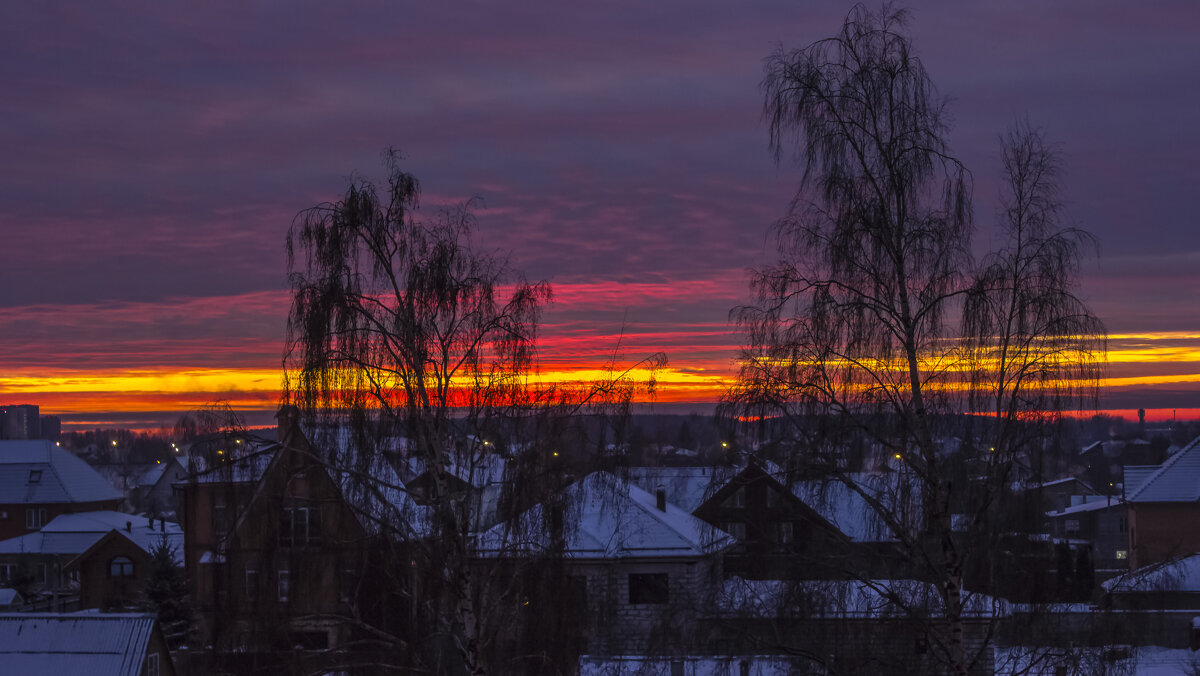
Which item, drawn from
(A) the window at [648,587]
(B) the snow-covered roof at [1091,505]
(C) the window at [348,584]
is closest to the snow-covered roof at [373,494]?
(C) the window at [348,584]

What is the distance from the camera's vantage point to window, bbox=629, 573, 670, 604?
123 ft

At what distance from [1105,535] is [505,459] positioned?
67.3 m

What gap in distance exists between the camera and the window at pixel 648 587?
123 ft

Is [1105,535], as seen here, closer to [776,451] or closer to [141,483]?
[776,451]

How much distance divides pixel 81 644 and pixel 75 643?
0.15 m

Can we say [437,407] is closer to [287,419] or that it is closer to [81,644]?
[287,419]

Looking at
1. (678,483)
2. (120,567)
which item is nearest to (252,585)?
(678,483)

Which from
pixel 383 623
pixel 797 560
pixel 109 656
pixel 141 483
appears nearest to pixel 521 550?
pixel 383 623

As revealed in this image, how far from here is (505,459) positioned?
18156 mm

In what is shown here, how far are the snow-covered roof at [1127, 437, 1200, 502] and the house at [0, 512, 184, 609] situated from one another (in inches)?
1961

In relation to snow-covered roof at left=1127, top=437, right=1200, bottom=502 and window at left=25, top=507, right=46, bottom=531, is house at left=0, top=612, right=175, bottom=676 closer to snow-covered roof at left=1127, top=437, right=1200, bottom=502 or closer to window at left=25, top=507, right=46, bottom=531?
snow-covered roof at left=1127, top=437, right=1200, bottom=502

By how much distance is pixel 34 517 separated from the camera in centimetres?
8169

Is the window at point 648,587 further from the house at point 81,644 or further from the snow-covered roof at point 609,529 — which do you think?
the house at point 81,644

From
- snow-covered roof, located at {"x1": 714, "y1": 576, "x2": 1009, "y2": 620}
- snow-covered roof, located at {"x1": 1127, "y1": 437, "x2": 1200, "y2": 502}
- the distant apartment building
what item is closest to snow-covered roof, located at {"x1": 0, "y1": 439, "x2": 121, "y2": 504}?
snow-covered roof, located at {"x1": 1127, "y1": 437, "x2": 1200, "y2": 502}
